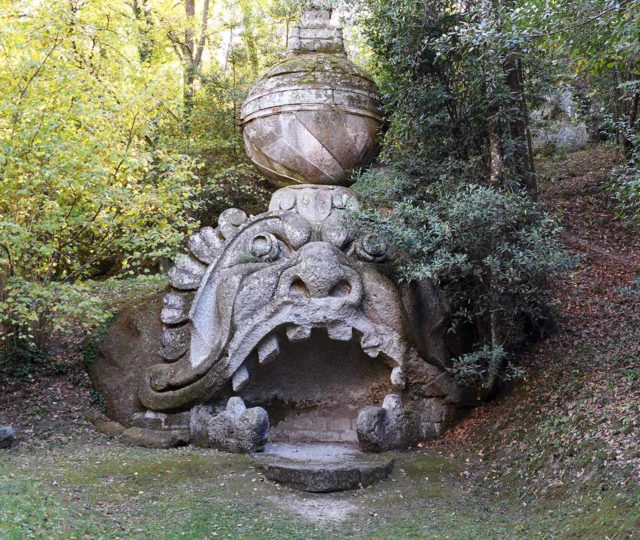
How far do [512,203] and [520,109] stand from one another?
74.4 inches

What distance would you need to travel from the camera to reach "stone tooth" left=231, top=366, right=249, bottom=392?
8727 mm

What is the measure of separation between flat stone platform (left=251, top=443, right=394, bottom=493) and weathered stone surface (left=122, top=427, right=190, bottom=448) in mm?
997

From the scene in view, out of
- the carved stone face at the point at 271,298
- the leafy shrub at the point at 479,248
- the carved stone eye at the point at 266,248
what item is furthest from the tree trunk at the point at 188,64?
the leafy shrub at the point at 479,248

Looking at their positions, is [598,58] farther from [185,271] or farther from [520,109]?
[185,271]

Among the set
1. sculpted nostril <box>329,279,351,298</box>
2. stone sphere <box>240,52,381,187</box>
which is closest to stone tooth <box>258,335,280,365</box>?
sculpted nostril <box>329,279,351,298</box>

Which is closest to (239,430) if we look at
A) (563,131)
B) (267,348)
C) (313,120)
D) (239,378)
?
(239,378)

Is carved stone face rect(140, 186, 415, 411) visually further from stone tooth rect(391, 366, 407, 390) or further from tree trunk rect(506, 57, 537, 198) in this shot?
tree trunk rect(506, 57, 537, 198)

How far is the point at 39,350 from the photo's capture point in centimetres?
1046

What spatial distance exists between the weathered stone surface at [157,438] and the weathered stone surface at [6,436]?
1210 mm

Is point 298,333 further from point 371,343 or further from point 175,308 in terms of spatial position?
point 175,308

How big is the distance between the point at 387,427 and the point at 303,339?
136cm

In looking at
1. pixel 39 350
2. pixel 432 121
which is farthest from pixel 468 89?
pixel 39 350

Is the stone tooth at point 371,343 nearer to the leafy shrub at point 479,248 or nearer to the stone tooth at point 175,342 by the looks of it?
the leafy shrub at point 479,248

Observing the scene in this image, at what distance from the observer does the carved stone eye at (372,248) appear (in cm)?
904
